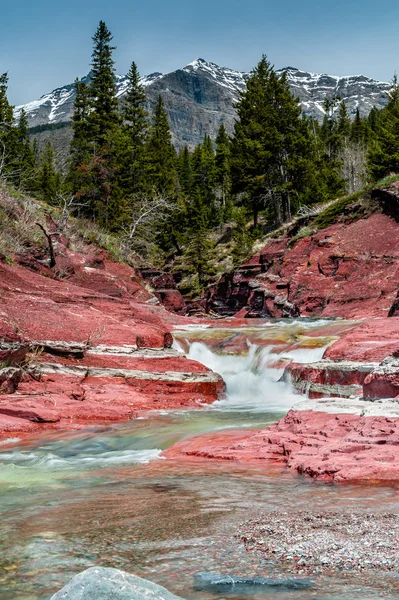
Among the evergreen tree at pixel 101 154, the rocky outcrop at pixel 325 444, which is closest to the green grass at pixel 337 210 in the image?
the evergreen tree at pixel 101 154

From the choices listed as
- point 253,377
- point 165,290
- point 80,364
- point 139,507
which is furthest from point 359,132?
point 139,507

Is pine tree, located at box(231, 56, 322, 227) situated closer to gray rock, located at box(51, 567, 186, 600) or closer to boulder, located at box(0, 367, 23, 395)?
boulder, located at box(0, 367, 23, 395)

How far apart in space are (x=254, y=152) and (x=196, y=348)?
29.9 meters

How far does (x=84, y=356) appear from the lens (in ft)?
46.4

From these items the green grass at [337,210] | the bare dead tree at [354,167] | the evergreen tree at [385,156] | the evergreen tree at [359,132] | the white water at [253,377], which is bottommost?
the white water at [253,377]

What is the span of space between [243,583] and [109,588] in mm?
1094

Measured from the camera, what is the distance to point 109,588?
2783mm

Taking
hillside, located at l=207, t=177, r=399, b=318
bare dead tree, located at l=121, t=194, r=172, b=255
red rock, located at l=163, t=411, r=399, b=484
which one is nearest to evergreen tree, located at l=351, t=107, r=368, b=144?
bare dead tree, located at l=121, t=194, r=172, b=255

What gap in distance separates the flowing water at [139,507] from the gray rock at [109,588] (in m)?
0.72

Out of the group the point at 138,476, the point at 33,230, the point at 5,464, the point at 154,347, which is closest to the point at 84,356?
the point at 154,347

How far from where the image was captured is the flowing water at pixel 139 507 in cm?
377

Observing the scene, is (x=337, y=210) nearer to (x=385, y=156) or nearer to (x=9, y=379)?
(x=385, y=156)

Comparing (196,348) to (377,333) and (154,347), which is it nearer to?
(154,347)

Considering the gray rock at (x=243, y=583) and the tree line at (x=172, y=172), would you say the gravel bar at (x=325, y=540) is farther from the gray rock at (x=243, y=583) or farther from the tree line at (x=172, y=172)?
the tree line at (x=172, y=172)
